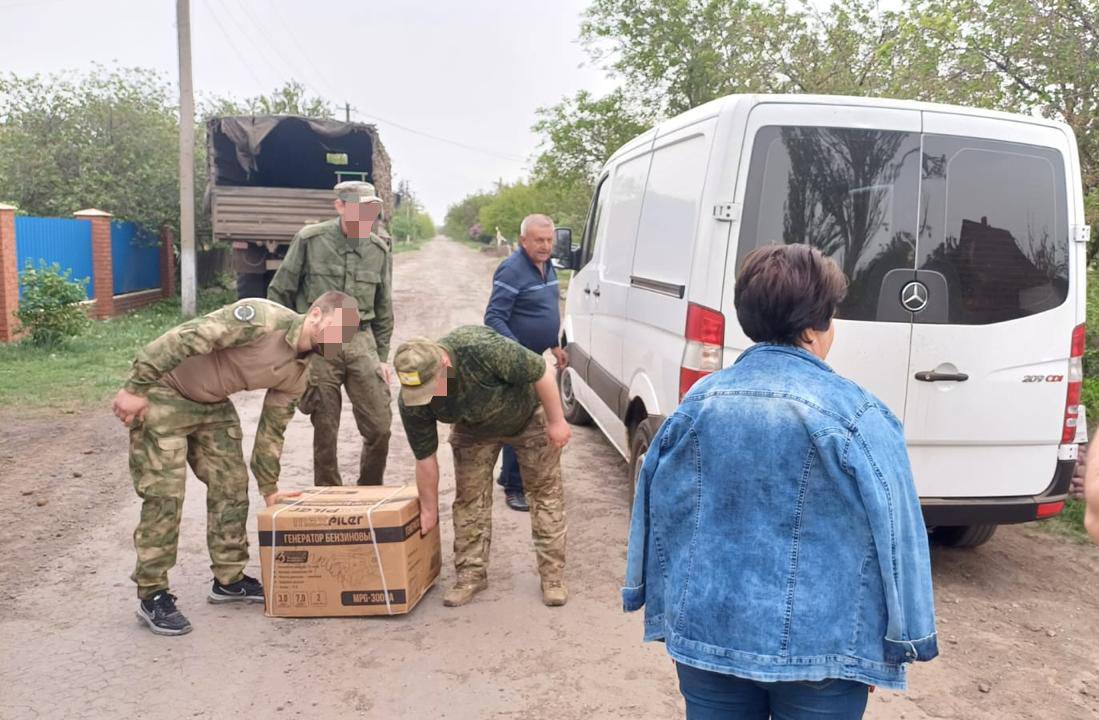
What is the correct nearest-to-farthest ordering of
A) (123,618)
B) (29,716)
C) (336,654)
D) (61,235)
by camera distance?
1. (29,716)
2. (336,654)
3. (123,618)
4. (61,235)

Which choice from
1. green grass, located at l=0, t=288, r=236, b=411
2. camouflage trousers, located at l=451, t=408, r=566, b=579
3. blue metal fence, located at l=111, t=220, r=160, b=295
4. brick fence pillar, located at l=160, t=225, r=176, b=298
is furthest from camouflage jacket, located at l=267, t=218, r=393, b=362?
brick fence pillar, located at l=160, t=225, r=176, b=298

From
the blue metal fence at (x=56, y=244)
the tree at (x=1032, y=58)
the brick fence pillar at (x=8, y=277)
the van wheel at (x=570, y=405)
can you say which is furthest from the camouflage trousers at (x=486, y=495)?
the blue metal fence at (x=56, y=244)

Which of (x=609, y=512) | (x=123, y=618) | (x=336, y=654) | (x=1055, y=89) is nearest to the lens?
(x=336, y=654)

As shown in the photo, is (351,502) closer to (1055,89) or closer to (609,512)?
(609,512)

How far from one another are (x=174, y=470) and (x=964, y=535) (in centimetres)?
399

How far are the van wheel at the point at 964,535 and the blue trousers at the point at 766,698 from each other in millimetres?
3200

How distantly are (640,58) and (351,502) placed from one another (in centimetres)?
1386

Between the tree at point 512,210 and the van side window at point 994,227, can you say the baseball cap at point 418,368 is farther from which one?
the tree at point 512,210

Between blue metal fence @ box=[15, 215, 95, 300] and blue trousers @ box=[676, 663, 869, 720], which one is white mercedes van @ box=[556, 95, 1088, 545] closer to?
blue trousers @ box=[676, 663, 869, 720]

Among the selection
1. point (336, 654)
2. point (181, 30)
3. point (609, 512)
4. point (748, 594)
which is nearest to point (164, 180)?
point (181, 30)

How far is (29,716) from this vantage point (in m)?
3.02

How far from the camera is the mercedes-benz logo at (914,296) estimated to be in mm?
3744

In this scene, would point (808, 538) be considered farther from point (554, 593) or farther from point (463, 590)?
point (463, 590)

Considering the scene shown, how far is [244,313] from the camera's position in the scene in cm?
352
